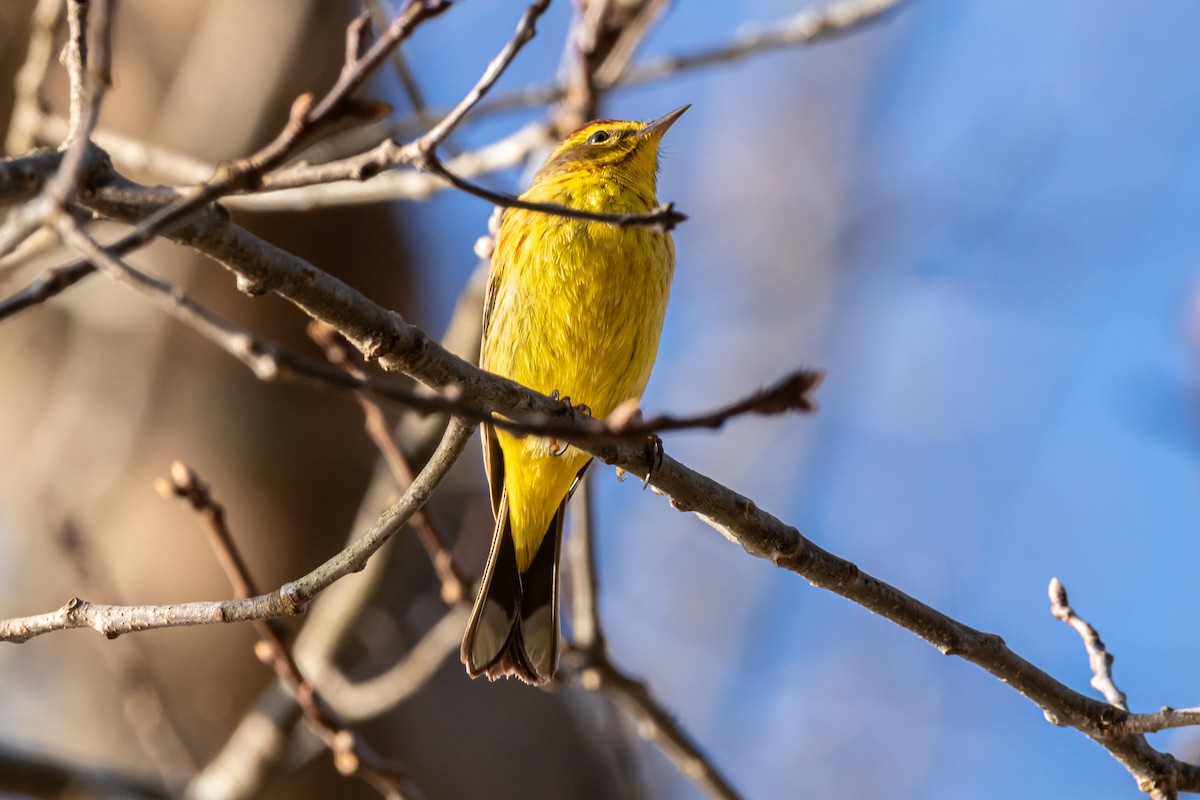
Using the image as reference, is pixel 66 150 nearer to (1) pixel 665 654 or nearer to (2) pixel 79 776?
(2) pixel 79 776

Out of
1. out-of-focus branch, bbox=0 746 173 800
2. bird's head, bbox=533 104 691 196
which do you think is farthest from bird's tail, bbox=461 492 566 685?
bird's head, bbox=533 104 691 196

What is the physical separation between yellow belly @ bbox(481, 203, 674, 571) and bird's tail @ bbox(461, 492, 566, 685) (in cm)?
5

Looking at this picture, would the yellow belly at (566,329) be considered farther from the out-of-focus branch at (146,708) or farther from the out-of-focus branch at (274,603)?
the out-of-focus branch at (274,603)

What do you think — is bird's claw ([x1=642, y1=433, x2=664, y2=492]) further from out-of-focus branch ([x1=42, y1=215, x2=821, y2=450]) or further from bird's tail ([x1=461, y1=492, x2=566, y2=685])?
bird's tail ([x1=461, y1=492, x2=566, y2=685])

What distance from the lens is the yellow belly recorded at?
4.21 meters

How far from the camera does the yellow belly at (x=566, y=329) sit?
4.21 metres

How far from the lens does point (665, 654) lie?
391 inches

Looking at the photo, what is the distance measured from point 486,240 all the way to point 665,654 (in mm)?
6960

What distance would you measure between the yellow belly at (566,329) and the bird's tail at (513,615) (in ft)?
0.17

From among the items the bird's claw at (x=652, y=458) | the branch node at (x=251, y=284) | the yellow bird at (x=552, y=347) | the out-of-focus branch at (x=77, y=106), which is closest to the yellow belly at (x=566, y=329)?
the yellow bird at (x=552, y=347)

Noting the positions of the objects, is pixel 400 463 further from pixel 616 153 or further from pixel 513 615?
pixel 616 153

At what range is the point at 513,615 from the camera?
4008 mm

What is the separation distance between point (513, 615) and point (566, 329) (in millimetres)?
992

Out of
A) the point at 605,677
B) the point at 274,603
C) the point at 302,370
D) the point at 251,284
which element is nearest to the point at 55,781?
the point at 605,677
